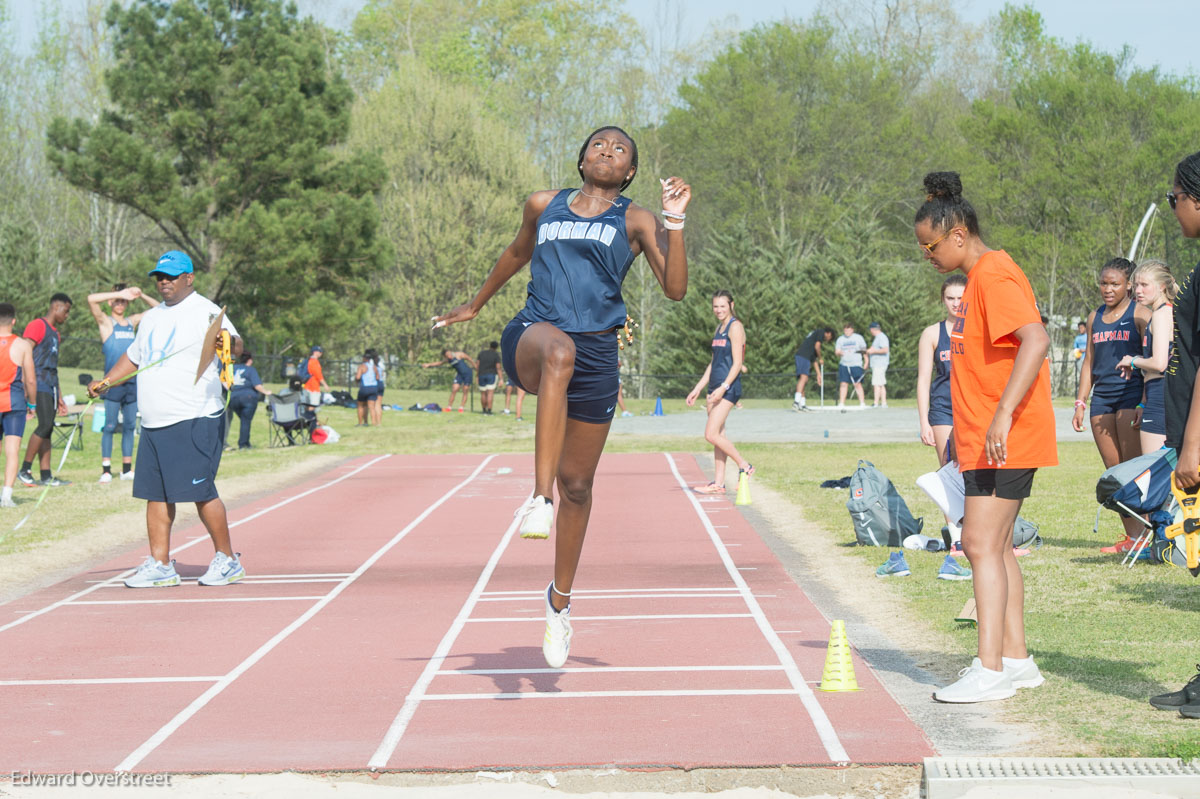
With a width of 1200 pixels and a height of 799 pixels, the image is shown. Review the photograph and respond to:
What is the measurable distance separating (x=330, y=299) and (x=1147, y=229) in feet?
91.5

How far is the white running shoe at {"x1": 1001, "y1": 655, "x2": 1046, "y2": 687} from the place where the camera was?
Answer: 531 centimetres

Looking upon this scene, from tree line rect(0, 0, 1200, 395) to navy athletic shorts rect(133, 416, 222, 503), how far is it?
2583 cm

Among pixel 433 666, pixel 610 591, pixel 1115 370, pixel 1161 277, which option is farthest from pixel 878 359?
pixel 433 666

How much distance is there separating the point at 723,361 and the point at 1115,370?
4.72 m

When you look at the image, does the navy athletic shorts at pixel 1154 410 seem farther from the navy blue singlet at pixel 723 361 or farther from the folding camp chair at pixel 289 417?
the folding camp chair at pixel 289 417

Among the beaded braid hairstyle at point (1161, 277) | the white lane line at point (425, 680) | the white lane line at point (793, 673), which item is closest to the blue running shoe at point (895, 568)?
the white lane line at point (793, 673)

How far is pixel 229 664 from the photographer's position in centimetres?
623

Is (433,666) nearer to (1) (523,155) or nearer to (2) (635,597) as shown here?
(2) (635,597)

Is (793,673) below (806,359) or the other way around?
below

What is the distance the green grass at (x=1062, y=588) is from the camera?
4957mm

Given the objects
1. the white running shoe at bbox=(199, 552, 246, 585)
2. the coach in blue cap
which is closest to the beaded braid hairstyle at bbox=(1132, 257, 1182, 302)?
the coach in blue cap

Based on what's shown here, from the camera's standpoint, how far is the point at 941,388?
29.5ft

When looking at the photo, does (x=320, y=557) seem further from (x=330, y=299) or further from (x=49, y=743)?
(x=330, y=299)

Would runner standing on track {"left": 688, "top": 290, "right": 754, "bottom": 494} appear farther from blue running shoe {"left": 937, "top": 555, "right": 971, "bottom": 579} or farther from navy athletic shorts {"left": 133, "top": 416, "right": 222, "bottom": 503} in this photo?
navy athletic shorts {"left": 133, "top": 416, "right": 222, "bottom": 503}
